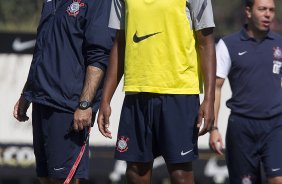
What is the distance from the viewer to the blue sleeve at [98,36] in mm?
6695

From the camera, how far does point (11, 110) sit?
9797mm

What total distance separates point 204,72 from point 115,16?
2.36 ft

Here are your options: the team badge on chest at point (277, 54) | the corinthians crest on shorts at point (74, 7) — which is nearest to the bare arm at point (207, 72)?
the corinthians crest on shorts at point (74, 7)

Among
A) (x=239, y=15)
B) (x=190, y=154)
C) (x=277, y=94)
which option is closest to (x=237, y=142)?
Answer: (x=277, y=94)

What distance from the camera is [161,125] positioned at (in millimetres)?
6500

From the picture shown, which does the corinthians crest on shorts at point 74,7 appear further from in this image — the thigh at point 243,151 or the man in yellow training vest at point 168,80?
the thigh at point 243,151

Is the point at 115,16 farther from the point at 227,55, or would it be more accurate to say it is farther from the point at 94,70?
the point at 227,55

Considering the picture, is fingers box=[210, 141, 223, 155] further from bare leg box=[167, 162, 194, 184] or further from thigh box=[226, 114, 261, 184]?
bare leg box=[167, 162, 194, 184]

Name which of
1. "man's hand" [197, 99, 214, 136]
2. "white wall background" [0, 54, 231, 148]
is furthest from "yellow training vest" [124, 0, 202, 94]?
"white wall background" [0, 54, 231, 148]

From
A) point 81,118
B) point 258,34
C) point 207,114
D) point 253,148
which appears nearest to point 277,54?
point 258,34

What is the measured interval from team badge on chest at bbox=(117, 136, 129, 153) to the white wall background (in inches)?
122

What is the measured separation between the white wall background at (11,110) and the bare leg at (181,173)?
10.8ft

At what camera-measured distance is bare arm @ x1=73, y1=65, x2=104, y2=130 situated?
6605mm

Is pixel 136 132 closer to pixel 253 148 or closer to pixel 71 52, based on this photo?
pixel 71 52
